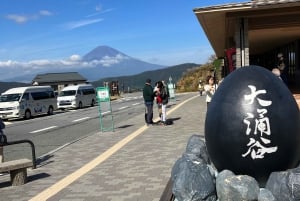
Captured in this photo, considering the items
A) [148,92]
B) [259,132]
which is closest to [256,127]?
[259,132]

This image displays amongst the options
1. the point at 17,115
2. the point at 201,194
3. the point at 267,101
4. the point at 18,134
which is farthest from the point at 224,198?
the point at 17,115

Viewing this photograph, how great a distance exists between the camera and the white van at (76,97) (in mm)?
37219

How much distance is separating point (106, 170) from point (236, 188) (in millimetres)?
4445

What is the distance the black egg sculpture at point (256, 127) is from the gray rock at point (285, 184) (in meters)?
0.19

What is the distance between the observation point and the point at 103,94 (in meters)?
16.4

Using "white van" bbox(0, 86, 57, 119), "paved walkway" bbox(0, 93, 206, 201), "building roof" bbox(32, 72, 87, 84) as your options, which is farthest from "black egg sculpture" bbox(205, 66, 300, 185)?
"building roof" bbox(32, 72, 87, 84)

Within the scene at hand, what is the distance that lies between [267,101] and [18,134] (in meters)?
15.3

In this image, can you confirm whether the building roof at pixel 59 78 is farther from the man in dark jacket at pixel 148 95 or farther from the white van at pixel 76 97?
the man in dark jacket at pixel 148 95

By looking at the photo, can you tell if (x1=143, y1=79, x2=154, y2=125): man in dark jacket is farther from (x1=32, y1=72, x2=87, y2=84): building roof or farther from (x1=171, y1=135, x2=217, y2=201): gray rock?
(x1=32, y1=72, x2=87, y2=84): building roof

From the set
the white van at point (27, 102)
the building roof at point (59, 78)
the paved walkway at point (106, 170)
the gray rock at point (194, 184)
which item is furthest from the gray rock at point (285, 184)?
the building roof at point (59, 78)

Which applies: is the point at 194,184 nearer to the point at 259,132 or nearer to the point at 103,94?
the point at 259,132

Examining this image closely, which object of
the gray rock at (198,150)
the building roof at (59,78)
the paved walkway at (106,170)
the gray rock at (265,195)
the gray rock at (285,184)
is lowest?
the paved walkway at (106,170)

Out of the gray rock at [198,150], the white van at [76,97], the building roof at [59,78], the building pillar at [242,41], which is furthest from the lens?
the building roof at [59,78]

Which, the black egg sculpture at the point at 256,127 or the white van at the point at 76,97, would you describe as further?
the white van at the point at 76,97
